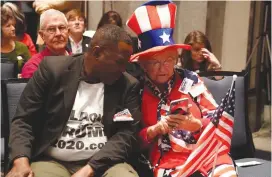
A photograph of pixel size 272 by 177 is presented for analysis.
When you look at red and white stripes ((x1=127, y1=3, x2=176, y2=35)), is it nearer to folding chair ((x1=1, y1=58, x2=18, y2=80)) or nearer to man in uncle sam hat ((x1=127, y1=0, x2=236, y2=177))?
man in uncle sam hat ((x1=127, y1=0, x2=236, y2=177))

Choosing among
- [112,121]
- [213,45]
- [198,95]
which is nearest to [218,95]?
[198,95]

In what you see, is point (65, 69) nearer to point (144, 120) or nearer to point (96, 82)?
point (96, 82)

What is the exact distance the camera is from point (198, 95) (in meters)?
2.24

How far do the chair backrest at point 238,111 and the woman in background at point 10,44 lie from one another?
1590 millimetres

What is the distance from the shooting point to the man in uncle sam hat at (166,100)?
211 centimetres

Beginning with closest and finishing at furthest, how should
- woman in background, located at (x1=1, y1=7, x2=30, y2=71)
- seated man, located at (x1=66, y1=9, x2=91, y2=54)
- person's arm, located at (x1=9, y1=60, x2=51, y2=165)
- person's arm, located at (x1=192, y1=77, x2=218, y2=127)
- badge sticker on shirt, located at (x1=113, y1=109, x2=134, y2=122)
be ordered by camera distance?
person's arm, located at (x1=9, y1=60, x2=51, y2=165) → badge sticker on shirt, located at (x1=113, y1=109, x2=134, y2=122) → person's arm, located at (x1=192, y1=77, x2=218, y2=127) → woman in background, located at (x1=1, y1=7, x2=30, y2=71) → seated man, located at (x1=66, y1=9, x2=91, y2=54)

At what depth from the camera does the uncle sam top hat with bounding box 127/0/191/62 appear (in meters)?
2.21

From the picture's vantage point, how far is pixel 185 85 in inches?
88.1

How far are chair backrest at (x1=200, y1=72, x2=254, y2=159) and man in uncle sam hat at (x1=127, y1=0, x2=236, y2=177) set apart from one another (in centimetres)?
42

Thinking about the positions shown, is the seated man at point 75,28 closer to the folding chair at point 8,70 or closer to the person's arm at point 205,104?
the folding chair at point 8,70

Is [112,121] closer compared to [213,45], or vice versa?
[112,121]

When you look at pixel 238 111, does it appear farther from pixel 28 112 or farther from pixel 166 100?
pixel 28 112

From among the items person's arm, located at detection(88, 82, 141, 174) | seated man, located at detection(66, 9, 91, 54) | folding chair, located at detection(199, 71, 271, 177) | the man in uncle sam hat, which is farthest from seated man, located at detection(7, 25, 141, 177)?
seated man, located at detection(66, 9, 91, 54)

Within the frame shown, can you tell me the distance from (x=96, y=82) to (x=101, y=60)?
14 centimetres
